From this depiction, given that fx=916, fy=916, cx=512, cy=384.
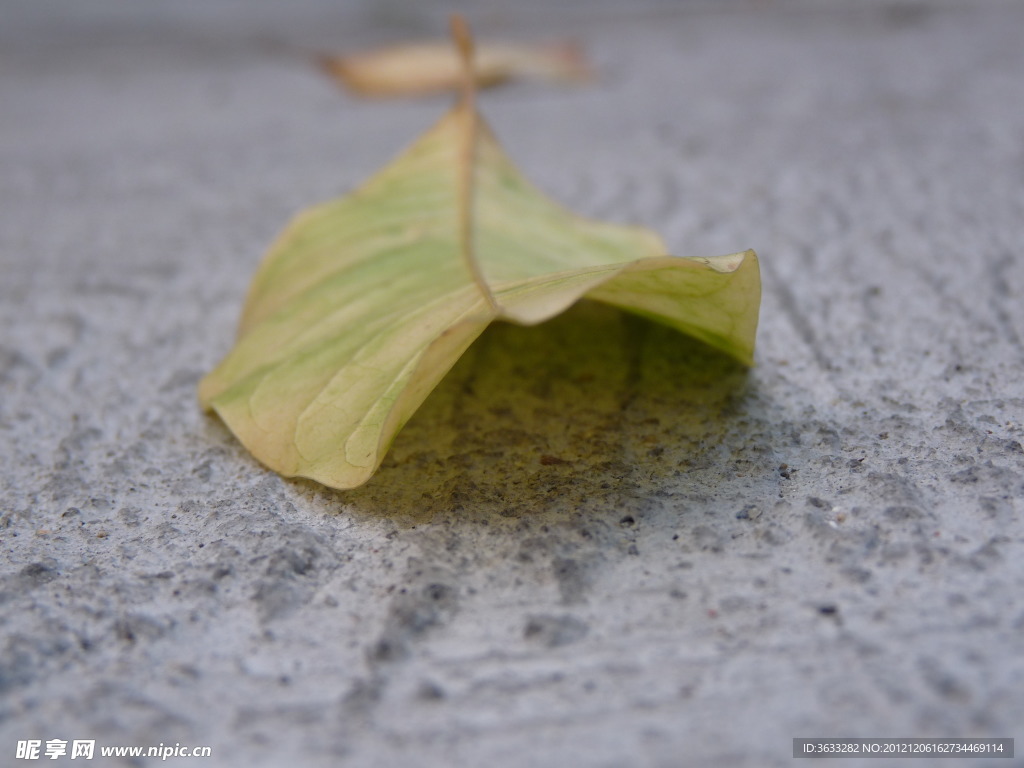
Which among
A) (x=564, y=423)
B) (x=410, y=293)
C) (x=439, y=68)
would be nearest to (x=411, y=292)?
(x=410, y=293)

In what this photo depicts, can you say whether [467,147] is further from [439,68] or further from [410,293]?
[439,68]

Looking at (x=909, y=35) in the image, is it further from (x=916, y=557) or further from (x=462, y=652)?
(x=462, y=652)

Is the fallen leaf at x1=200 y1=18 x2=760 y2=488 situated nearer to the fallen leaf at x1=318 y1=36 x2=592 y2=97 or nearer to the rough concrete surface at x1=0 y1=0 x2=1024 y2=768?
the rough concrete surface at x1=0 y1=0 x2=1024 y2=768

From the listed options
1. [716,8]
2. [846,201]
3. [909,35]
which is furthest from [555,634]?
[716,8]

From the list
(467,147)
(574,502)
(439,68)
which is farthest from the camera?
(439,68)

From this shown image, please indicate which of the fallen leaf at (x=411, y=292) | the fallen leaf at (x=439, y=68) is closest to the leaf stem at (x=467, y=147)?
the fallen leaf at (x=411, y=292)

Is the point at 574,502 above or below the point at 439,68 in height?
below

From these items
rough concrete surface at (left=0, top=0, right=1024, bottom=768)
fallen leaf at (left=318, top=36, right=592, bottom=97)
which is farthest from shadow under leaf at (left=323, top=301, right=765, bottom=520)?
fallen leaf at (left=318, top=36, right=592, bottom=97)
